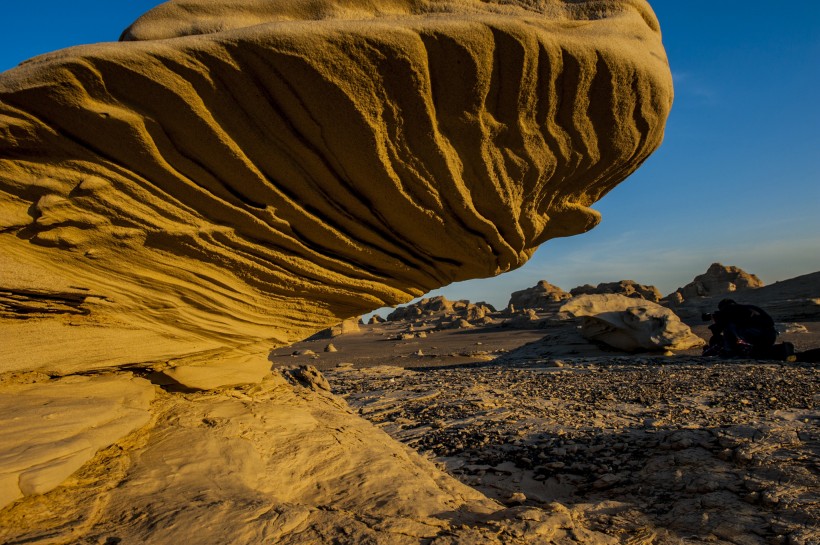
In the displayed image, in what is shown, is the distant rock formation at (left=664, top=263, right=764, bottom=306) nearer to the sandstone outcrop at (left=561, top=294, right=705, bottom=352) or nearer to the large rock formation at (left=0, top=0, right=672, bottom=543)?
the sandstone outcrop at (left=561, top=294, right=705, bottom=352)

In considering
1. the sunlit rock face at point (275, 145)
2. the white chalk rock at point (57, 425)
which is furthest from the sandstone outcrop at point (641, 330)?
the white chalk rock at point (57, 425)

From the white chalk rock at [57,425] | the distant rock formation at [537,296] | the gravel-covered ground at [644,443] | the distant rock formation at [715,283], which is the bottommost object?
the gravel-covered ground at [644,443]

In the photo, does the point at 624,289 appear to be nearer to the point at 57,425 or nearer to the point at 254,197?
the point at 254,197

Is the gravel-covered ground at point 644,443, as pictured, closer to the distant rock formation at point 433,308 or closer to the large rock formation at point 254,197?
the large rock formation at point 254,197

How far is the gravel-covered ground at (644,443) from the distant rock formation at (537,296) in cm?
3343

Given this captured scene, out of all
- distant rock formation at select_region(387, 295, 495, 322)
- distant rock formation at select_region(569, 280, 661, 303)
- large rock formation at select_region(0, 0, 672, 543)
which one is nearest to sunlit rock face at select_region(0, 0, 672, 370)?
large rock formation at select_region(0, 0, 672, 543)

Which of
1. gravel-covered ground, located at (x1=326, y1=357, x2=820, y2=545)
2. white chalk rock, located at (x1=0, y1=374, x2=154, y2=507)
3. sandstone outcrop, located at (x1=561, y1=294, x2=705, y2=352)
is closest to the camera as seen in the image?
white chalk rock, located at (x1=0, y1=374, x2=154, y2=507)

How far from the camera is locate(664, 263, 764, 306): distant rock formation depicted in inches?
1364

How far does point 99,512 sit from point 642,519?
11.0 ft

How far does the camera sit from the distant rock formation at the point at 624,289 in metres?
40.3

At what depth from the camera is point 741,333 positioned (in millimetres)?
11000

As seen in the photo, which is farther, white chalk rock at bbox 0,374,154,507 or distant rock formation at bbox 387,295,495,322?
distant rock formation at bbox 387,295,495,322

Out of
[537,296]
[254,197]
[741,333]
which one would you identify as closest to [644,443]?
[254,197]

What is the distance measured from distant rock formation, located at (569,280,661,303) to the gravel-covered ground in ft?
109
